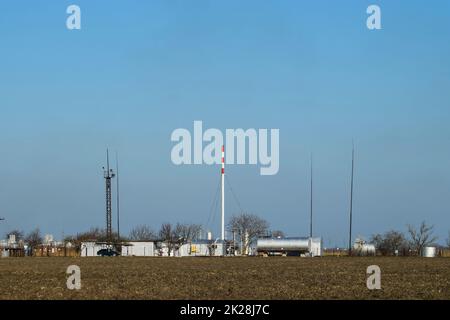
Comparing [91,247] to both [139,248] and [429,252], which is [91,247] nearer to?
[139,248]

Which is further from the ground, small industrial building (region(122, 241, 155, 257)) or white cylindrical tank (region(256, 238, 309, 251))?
white cylindrical tank (region(256, 238, 309, 251))

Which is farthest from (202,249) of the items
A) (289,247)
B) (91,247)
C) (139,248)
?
(91,247)

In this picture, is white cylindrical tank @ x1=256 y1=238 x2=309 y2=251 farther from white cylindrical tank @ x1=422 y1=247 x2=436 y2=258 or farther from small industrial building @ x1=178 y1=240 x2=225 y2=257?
white cylindrical tank @ x1=422 y1=247 x2=436 y2=258

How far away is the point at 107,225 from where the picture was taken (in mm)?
151750

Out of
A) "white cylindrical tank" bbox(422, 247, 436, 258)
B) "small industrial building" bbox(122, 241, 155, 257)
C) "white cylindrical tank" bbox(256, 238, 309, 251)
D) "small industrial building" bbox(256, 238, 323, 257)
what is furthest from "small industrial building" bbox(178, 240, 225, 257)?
"white cylindrical tank" bbox(422, 247, 436, 258)

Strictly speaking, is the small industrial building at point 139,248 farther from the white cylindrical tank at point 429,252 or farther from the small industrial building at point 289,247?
the white cylindrical tank at point 429,252

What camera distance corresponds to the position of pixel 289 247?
13962cm

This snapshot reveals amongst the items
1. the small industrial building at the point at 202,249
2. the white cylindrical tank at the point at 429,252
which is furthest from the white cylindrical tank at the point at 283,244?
the white cylindrical tank at the point at 429,252

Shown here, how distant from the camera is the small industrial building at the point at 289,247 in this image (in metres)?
139

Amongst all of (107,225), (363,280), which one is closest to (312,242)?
(107,225)

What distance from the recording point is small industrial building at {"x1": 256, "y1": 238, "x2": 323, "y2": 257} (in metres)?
139

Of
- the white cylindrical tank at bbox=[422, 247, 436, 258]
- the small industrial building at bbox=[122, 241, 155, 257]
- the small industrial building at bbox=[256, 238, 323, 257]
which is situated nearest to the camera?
the white cylindrical tank at bbox=[422, 247, 436, 258]
